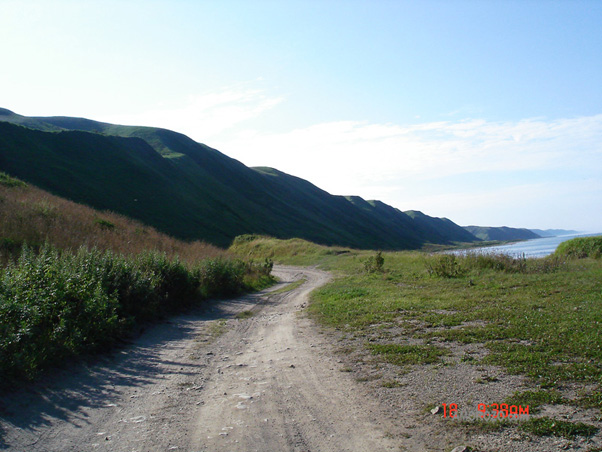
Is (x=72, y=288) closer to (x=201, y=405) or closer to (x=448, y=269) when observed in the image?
(x=201, y=405)

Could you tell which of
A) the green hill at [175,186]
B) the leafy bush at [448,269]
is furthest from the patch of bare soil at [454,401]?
the green hill at [175,186]

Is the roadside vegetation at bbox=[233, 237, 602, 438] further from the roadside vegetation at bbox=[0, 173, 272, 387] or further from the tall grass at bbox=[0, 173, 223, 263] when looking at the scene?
the tall grass at bbox=[0, 173, 223, 263]

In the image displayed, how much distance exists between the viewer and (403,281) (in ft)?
59.3

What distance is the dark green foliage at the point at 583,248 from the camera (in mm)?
21875

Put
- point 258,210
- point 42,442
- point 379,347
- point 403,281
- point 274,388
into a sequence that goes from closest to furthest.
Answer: point 42,442 → point 274,388 → point 379,347 → point 403,281 → point 258,210

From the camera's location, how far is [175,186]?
290 feet

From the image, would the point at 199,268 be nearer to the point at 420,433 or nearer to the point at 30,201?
the point at 30,201

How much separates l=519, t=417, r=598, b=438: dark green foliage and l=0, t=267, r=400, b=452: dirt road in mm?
1303

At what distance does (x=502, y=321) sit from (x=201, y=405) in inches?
241

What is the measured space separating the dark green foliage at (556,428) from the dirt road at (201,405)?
1303 mm

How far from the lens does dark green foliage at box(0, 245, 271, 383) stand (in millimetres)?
6059

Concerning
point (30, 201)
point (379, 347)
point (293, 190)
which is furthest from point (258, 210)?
point (379, 347)

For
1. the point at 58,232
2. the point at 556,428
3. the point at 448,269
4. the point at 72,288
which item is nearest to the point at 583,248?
the point at 448,269

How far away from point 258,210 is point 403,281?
90.2 metres
